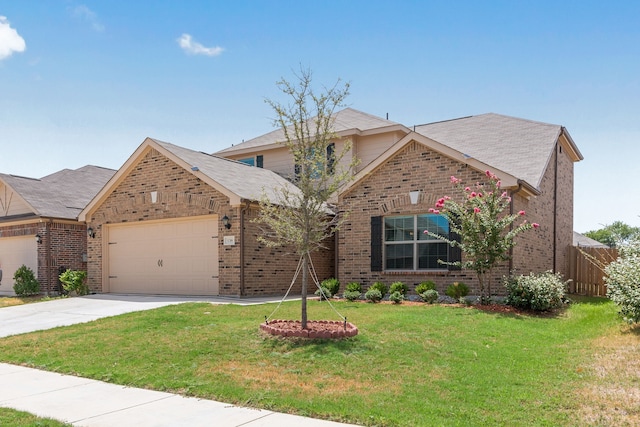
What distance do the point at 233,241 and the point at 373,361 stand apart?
29.4 feet

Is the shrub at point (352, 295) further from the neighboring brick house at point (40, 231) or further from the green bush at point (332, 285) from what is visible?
the neighboring brick house at point (40, 231)

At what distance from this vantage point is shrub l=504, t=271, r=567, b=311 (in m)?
11.8

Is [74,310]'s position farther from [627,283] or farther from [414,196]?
[627,283]

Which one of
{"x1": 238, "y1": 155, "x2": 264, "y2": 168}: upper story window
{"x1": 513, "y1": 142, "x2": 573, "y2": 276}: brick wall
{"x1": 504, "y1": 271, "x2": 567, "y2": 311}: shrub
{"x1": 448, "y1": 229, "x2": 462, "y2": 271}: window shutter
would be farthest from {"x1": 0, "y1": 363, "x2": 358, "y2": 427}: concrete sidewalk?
{"x1": 238, "y1": 155, "x2": 264, "y2": 168}: upper story window

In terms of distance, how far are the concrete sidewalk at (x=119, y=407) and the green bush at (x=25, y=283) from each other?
13.4 meters

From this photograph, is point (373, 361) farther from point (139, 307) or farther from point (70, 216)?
point (70, 216)

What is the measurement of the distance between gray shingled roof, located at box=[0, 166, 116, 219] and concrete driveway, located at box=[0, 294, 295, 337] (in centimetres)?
498

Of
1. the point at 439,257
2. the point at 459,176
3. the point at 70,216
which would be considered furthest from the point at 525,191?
the point at 70,216

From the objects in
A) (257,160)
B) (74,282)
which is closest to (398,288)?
(74,282)

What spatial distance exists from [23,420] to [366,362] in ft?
13.1

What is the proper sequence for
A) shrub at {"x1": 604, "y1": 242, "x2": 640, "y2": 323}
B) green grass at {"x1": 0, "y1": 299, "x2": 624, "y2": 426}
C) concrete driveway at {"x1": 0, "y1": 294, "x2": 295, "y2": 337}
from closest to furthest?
green grass at {"x1": 0, "y1": 299, "x2": 624, "y2": 426}, shrub at {"x1": 604, "y1": 242, "x2": 640, "y2": 323}, concrete driveway at {"x1": 0, "y1": 294, "x2": 295, "y2": 337}

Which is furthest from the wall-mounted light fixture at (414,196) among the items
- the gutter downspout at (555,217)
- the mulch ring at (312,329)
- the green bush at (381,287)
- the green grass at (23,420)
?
the green grass at (23,420)

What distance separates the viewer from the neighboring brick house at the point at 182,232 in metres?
15.5

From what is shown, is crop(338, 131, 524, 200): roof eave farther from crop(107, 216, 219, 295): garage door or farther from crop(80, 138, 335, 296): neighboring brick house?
crop(107, 216, 219, 295): garage door
